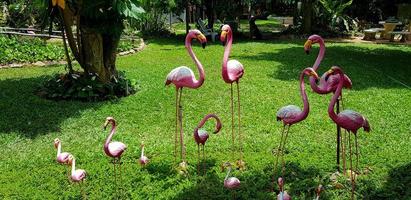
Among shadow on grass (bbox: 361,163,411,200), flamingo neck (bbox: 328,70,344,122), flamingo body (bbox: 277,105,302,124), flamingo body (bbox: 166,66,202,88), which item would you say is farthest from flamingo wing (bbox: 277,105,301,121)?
shadow on grass (bbox: 361,163,411,200)

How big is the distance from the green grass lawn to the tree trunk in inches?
315

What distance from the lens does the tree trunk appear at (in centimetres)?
1866

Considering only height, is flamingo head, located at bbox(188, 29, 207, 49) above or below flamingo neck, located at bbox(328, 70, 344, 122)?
above

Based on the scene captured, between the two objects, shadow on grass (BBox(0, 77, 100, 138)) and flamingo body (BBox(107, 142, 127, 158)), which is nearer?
flamingo body (BBox(107, 142, 127, 158))

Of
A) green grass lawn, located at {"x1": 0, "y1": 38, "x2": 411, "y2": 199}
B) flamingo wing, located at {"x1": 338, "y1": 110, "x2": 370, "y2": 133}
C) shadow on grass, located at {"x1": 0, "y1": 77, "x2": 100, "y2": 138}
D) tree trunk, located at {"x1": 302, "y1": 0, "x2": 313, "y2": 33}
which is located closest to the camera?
flamingo wing, located at {"x1": 338, "y1": 110, "x2": 370, "y2": 133}

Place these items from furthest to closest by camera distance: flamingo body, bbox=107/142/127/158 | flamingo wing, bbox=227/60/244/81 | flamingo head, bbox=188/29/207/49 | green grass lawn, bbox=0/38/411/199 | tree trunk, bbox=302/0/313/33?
tree trunk, bbox=302/0/313/33
green grass lawn, bbox=0/38/411/199
flamingo wing, bbox=227/60/244/81
flamingo head, bbox=188/29/207/49
flamingo body, bbox=107/142/127/158

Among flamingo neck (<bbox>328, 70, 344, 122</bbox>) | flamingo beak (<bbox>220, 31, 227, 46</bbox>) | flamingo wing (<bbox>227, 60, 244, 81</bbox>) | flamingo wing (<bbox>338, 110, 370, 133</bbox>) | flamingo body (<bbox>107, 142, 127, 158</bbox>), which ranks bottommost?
flamingo body (<bbox>107, 142, 127, 158</bbox>)

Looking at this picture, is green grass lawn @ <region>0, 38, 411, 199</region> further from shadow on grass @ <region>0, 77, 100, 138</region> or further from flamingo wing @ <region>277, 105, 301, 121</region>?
flamingo wing @ <region>277, 105, 301, 121</region>

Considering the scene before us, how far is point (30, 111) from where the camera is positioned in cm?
748

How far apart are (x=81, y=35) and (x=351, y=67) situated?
6601 millimetres

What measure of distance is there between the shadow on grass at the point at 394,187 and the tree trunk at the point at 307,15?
14.5 m

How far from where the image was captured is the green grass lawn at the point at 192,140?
476 centimetres

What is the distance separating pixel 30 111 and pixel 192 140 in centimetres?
304

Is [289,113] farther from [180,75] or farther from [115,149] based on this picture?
[115,149]
